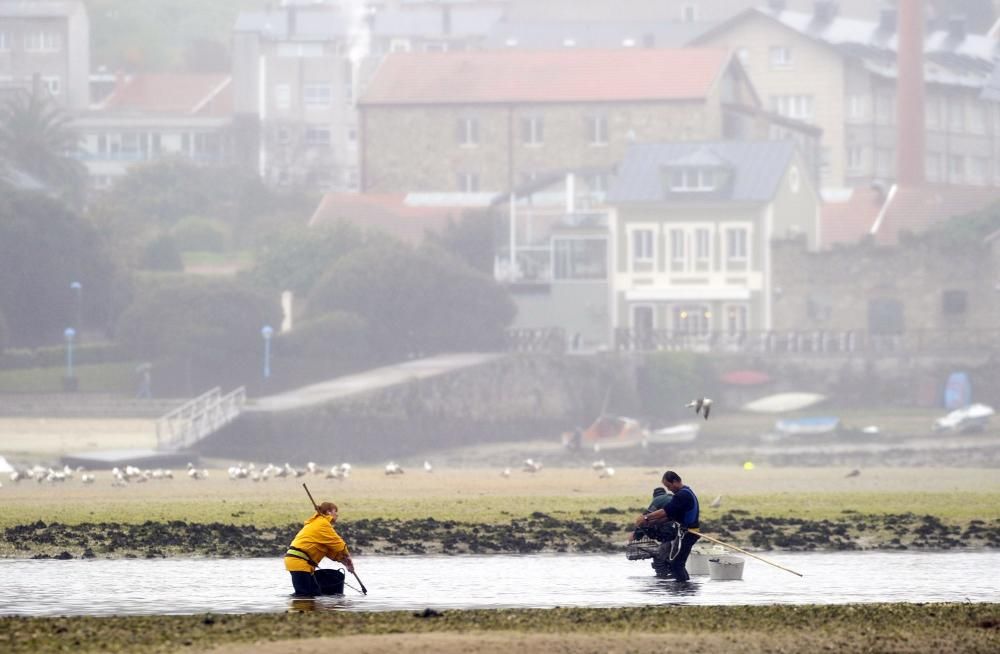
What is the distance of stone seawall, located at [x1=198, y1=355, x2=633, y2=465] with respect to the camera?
73938mm

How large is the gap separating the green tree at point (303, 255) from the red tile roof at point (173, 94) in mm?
59748

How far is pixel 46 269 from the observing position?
93.2m

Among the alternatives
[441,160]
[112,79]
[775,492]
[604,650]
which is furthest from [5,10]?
[604,650]

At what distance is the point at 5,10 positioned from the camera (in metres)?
160

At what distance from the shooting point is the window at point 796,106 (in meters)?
146

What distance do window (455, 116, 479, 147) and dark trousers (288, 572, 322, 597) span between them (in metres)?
101

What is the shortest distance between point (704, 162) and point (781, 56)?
140ft

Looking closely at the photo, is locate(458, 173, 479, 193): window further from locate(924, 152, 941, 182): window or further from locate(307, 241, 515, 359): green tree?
locate(924, 152, 941, 182): window

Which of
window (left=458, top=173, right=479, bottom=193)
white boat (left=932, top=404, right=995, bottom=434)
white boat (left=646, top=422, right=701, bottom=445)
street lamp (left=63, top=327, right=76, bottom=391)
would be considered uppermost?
window (left=458, top=173, right=479, bottom=193)

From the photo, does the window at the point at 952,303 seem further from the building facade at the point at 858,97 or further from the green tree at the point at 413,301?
the building facade at the point at 858,97

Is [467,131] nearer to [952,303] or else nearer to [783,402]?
[952,303]

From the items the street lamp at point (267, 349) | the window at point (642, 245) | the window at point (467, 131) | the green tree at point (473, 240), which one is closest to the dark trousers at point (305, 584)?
the street lamp at point (267, 349)

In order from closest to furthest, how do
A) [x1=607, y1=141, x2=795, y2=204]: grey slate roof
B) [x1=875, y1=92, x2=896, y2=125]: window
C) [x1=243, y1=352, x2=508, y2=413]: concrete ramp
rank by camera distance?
[x1=243, y1=352, x2=508, y2=413]: concrete ramp
[x1=607, y1=141, x2=795, y2=204]: grey slate roof
[x1=875, y1=92, x2=896, y2=125]: window

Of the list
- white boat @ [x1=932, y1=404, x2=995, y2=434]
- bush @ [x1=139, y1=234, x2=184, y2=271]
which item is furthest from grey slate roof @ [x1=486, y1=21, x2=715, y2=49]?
white boat @ [x1=932, y1=404, x2=995, y2=434]
